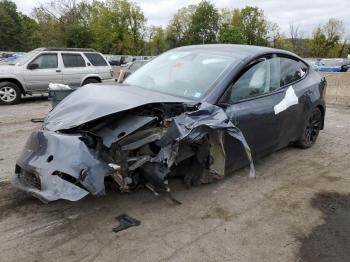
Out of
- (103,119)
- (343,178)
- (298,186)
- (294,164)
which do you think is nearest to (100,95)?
(103,119)

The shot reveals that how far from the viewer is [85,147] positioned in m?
3.10

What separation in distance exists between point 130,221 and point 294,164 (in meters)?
2.88

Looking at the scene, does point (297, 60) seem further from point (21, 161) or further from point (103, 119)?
point (21, 161)

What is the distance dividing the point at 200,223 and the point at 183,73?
6.28ft

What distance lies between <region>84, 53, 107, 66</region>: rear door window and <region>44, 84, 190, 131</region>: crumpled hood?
8.32 m

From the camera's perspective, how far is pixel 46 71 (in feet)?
36.1

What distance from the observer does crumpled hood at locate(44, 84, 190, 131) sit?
3.36 m

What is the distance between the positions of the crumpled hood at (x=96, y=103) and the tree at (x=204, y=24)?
7621cm

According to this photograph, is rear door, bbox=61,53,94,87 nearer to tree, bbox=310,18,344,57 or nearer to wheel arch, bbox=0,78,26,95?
wheel arch, bbox=0,78,26,95

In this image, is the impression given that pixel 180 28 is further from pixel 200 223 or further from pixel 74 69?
pixel 200 223

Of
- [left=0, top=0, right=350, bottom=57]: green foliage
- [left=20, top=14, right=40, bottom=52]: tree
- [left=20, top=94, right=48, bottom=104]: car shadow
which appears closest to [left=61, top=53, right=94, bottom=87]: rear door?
[left=20, top=94, right=48, bottom=104]: car shadow

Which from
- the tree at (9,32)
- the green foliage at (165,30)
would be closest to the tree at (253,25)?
the green foliage at (165,30)

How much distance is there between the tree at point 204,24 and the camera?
7788cm

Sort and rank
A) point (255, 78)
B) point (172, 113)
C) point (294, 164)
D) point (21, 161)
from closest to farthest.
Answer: point (21, 161) < point (172, 113) < point (255, 78) < point (294, 164)
